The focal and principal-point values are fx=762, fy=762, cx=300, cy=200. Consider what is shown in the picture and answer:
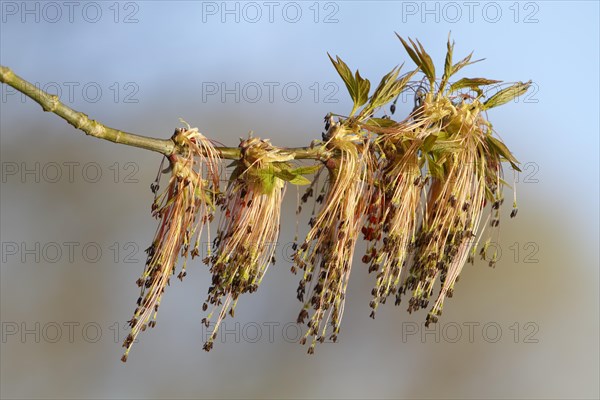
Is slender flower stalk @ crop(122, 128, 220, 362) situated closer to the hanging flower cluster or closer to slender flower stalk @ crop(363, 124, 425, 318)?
the hanging flower cluster

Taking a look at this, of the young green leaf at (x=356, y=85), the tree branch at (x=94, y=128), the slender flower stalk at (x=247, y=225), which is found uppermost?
the young green leaf at (x=356, y=85)

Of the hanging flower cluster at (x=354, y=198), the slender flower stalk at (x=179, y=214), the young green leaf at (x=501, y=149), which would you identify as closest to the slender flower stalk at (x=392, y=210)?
the hanging flower cluster at (x=354, y=198)

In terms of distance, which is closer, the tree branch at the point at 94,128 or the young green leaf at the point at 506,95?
the tree branch at the point at 94,128

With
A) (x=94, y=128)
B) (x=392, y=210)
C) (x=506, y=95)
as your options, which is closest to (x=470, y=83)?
(x=506, y=95)

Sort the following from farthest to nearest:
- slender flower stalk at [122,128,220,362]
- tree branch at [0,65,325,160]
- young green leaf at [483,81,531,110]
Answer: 1. young green leaf at [483,81,531,110]
2. slender flower stalk at [122,128,220,362]
3. tree branch at [0,65,325,160]

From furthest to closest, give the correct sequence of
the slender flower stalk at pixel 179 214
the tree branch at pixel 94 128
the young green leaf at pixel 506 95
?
the young green leaf at pixel 506 95, the slender flower stalk at pixel 179 214, the tree branch at pixel 94 128

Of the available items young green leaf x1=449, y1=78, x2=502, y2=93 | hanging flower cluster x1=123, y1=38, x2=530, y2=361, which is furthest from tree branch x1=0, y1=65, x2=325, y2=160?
young green leaf x1=449, y1=78, x2=502, y2=93

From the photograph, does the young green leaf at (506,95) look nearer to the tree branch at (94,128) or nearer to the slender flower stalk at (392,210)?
the slender flower stalk at (392,210)
